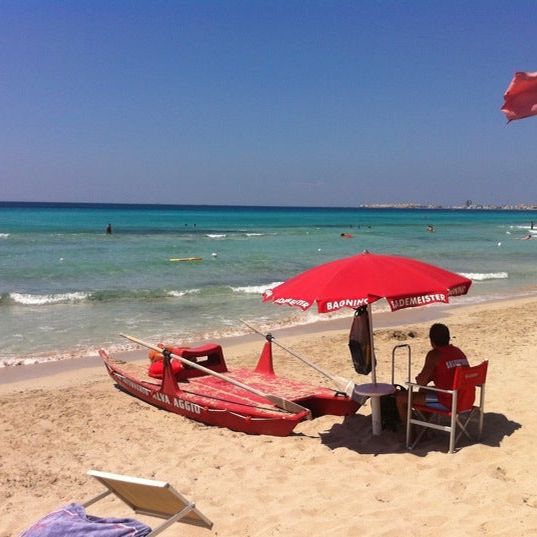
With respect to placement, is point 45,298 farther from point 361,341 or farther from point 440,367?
point 440,367

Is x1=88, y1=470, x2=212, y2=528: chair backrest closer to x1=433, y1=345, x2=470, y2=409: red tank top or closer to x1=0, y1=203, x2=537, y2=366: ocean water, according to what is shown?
x1=433, y1=345, x2=470, y2=409: red tank top

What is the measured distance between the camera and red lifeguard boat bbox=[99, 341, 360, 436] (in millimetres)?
6844

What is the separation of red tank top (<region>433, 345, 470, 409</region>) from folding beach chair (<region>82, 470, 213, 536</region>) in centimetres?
292

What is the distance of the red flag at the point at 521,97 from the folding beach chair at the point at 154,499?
3713mm

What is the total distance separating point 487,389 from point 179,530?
15.5 feet

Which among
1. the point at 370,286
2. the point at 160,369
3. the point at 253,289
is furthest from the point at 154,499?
the point at 253,289

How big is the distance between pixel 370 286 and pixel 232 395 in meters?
2.94

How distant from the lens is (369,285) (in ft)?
18.3

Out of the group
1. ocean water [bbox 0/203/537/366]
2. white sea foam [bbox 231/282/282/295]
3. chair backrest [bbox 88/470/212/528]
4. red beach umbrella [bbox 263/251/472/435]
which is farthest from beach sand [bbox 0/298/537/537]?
white sea foam [bbox 231/282/282/295]

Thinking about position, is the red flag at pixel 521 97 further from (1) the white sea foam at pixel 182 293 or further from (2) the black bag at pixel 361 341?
(1) the white sea foam at pixel 182 293

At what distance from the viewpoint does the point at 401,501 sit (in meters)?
4.75

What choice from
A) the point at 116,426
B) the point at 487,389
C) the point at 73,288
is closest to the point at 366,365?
the point at 487,389

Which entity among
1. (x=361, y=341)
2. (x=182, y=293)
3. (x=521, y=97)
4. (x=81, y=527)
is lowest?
(x=182, y=293)

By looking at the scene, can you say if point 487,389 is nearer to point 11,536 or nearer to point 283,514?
point 283,514
